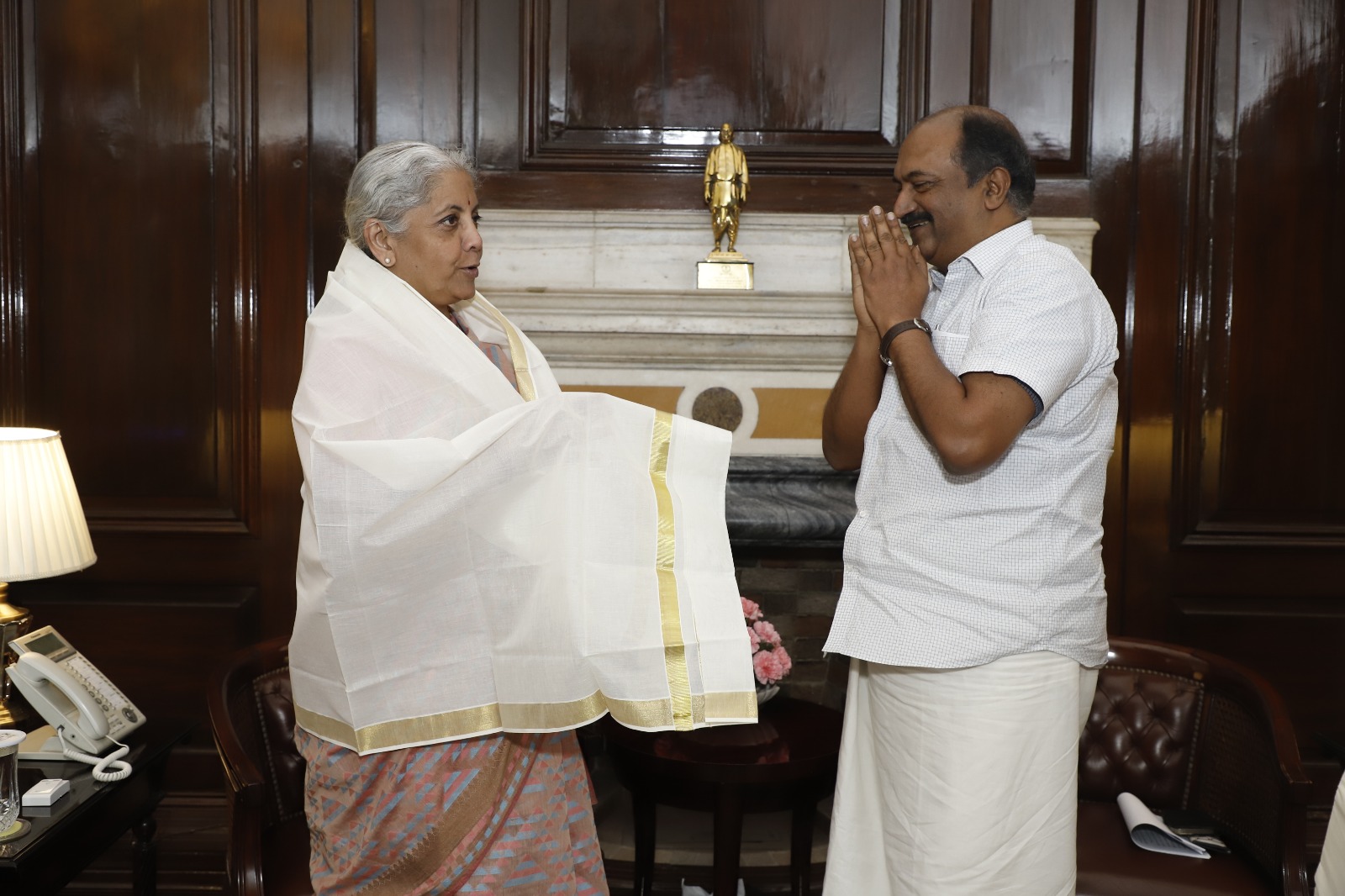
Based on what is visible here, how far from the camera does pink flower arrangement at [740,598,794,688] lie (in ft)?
9.03

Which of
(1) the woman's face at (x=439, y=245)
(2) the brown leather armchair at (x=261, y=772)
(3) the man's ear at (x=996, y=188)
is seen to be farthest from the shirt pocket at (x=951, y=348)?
(2) the brown leather armchair at (x=261, y=772)

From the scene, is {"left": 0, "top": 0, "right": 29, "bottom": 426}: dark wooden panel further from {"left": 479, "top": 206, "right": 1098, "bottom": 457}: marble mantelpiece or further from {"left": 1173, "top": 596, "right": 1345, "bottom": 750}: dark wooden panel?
{"left": 1173, "top": 596, "right": 1345, "bottom": 750}: dark wooden panel

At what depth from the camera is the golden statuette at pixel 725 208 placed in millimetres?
3035

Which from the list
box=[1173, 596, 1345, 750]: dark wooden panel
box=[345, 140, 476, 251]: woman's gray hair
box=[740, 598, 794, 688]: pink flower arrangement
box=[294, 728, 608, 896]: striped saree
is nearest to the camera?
box=[294, 728, 608, 896]: striped saree

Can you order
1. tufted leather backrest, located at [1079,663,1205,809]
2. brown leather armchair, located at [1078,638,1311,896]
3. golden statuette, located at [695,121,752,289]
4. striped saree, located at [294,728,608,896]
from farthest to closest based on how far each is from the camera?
golden statuette, located at [695,121,752,289] → tufted leather backrest, located at [1079,663,1205,809] → brown leather armchair, located at [1078,638,1311,896] → striped saree, located at [294,728,608,896]

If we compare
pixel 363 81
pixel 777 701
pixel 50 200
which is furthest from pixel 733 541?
pixel 50 200

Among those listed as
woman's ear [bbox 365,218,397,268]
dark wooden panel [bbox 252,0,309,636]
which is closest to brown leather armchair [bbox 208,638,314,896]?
dark wooden panel [bbox 252,0,309,636]

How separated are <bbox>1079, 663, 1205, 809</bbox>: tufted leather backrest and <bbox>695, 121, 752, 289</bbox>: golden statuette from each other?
1.40 metres

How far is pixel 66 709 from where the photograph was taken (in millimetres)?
2354

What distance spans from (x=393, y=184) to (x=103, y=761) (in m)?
1.34

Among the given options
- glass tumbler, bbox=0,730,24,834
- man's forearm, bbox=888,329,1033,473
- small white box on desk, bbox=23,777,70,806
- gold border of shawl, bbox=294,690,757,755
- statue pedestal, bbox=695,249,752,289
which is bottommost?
small white box on desk, bbox=23,777,70,806

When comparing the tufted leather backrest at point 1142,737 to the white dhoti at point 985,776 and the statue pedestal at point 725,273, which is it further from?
the statue pedestal at point 725,273

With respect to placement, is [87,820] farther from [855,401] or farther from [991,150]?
[991,150]

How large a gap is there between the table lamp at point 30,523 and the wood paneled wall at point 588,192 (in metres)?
0.78
